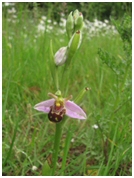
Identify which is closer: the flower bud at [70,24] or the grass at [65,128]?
the flower bud at [70,24]

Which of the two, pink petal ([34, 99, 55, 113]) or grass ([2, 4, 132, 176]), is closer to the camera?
pink petal ([34, 99, 55, 113])

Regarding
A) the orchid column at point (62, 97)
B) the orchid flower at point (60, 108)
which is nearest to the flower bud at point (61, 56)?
the orchid column at point (62, 97)

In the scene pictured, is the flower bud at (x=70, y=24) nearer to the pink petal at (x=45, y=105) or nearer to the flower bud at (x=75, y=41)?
the flower bud at (x=75, y=41)

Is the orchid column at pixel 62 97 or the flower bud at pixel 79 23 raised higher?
the flower bud at pixel 79 23

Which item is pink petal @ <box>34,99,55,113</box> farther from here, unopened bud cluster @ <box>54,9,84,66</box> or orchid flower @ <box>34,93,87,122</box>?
unopened bud cluster @ <box>54,9,84,66</box>

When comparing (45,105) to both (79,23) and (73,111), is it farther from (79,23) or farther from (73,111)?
(79,23)

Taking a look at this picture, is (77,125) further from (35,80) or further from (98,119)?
(35,80)

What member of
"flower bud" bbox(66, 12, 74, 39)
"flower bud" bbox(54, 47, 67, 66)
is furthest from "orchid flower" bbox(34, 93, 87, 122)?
"flower bud" bbox(66, 12, 74, 39)

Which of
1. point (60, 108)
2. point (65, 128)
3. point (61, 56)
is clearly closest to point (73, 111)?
point (60, 108)
